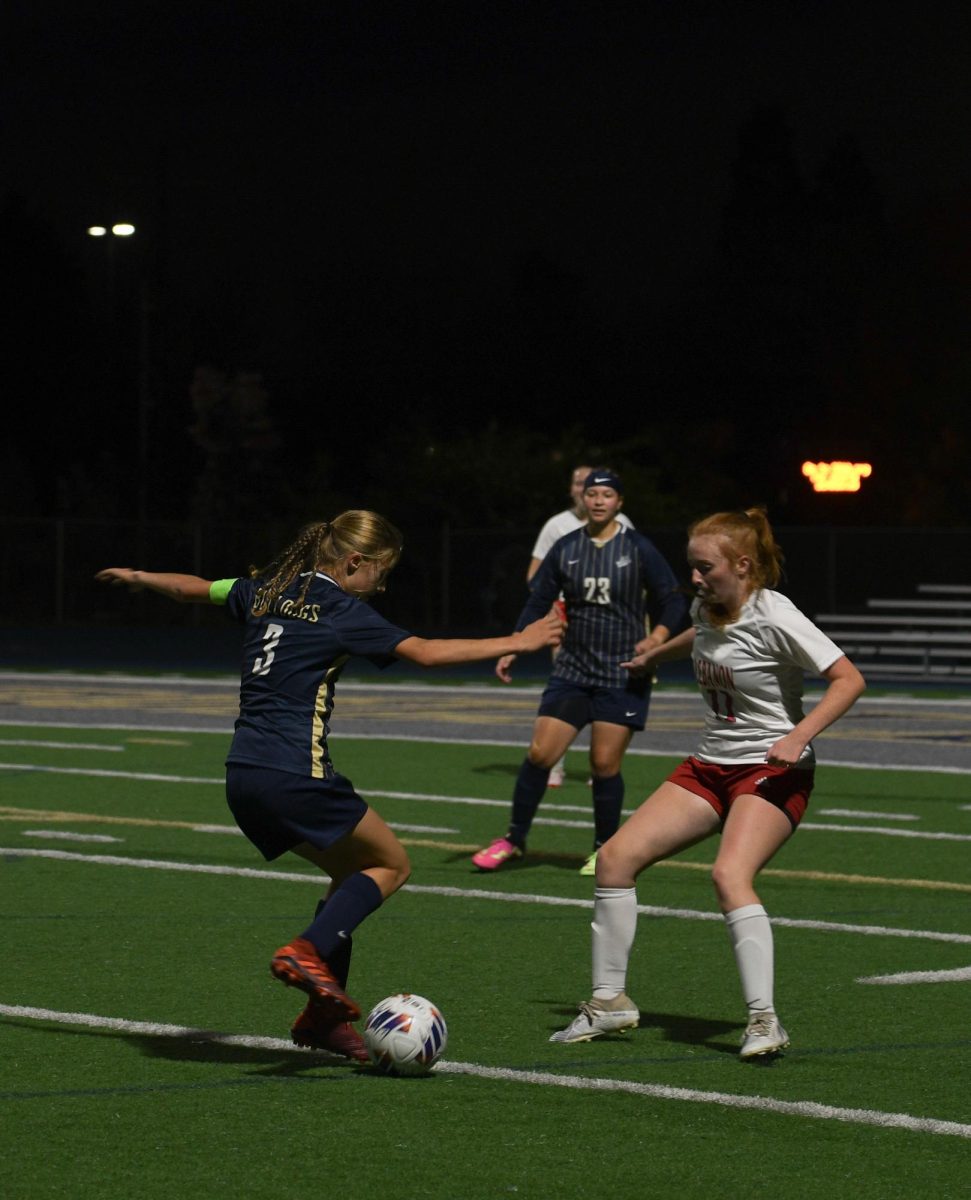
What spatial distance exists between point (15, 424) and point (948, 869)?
174 ft

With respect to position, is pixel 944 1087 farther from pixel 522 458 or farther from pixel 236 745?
pixel 522 458

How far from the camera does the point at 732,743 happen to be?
705 cm

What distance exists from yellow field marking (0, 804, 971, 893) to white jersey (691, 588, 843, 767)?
3870 millimetres

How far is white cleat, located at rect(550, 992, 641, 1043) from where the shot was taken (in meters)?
7.02

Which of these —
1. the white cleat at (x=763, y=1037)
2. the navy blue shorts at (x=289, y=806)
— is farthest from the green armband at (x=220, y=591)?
the white cleat at (x=763, y=1037)

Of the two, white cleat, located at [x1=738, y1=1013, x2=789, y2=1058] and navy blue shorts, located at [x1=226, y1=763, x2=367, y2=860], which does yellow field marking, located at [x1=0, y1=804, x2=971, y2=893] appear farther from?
navy blue shorts, located at [x1=226, y1=763, x2=367, y2=860]

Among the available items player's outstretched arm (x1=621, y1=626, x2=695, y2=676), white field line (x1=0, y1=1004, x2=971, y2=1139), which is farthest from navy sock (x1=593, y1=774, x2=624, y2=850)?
white field line (x1=0, y1=1004, x2=971, y2=1139)

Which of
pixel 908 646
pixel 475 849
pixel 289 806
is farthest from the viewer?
pixel 908 646

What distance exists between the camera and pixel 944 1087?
21.1 ft

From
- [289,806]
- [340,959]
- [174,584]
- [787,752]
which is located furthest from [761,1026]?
[174,584]

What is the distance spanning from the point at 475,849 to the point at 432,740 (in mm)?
6888

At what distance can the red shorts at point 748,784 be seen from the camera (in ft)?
22.9

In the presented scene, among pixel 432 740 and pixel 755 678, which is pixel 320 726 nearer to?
pixel 755 678

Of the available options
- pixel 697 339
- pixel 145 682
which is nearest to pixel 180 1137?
pixel 145 682
